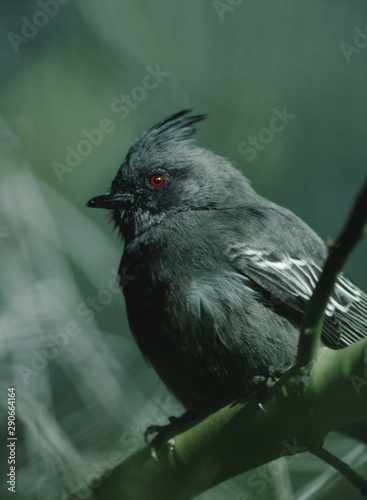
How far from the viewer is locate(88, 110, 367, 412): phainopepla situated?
361cm

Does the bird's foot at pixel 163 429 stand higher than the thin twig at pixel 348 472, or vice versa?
the thin twig at pixel 348 472

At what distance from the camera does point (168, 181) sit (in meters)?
4.62

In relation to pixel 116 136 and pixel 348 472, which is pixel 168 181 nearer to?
pixel 116 136

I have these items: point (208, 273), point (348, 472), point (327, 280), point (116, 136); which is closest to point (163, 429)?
point (208, 273)

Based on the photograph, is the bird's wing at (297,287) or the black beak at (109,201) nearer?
the bird's wing at (297,287)

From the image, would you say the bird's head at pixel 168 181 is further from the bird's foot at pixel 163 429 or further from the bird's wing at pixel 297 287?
the bird's foot at pixel 163 429

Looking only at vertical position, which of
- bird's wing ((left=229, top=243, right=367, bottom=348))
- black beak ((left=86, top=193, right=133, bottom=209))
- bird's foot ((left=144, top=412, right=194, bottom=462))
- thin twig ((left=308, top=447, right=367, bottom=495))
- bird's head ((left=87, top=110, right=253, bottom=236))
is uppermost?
bird's head ((left=87, top=110, right=253, bottom=236))

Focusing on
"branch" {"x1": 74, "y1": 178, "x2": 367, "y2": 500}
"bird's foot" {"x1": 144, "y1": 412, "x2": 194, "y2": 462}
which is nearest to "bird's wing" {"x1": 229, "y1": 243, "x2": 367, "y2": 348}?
"branch" {"x1": 74, "y1": 178, "x2": 367, "y2": 500}

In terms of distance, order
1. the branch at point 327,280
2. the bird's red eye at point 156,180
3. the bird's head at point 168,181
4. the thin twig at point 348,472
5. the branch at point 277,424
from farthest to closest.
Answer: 1. the bird's red eye at point 156,180
2. the bird's head at point 168,181
3. the thin twig at point 348,472
4. the branch at point 277,424
5. the branch at point 327,280

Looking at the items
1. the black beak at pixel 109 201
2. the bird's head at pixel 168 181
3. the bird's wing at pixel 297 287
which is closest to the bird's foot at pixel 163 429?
the bird's wing at pixel 297 287

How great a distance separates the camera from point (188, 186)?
4.61 m

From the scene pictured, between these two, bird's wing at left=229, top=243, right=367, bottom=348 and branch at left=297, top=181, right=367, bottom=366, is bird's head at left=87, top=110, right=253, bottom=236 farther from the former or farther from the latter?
branch at left=297, top=181, right=367, bottom=366

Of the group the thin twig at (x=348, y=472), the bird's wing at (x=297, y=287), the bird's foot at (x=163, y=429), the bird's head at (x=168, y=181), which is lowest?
the bird's foot at (x=163, y=429)

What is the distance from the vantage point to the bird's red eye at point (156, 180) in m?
4.60
